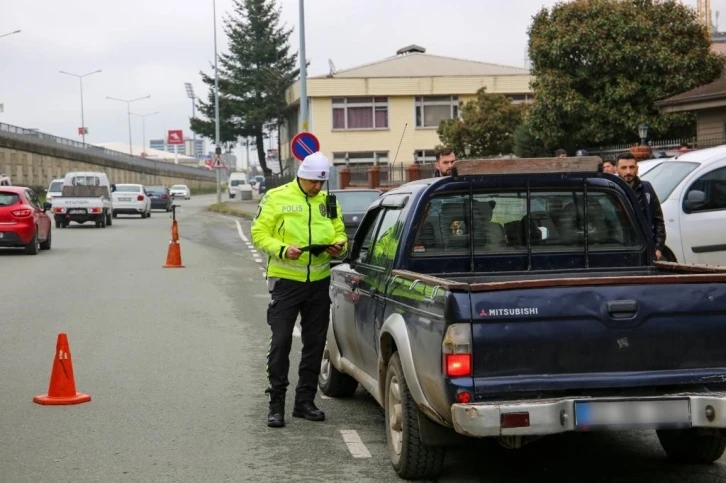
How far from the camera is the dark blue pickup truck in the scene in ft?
19.1

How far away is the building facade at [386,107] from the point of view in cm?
6331

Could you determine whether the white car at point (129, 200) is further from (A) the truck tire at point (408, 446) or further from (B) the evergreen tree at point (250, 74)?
(A) the truck tire at point (408, 446)

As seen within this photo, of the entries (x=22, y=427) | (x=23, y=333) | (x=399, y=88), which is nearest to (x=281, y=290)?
(x=22, y=427)

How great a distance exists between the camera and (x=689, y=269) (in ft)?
24.5

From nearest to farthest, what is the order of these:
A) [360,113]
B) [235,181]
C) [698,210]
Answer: [698,210] → [360,113] → [235,181]

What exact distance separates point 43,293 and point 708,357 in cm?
1308

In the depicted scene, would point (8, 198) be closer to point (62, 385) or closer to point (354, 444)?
point (62, 385)

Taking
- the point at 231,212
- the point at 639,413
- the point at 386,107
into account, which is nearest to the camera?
the point at 639,413

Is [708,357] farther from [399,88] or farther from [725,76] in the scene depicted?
[399,88]

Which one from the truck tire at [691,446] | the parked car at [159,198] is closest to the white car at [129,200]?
the parked car at [159,198]

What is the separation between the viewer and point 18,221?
1006 inches

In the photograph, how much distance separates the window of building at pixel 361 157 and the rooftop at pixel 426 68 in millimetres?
4439

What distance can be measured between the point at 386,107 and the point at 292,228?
5608 cm

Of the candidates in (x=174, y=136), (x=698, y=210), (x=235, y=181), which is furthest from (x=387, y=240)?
(x=174, y=136)
